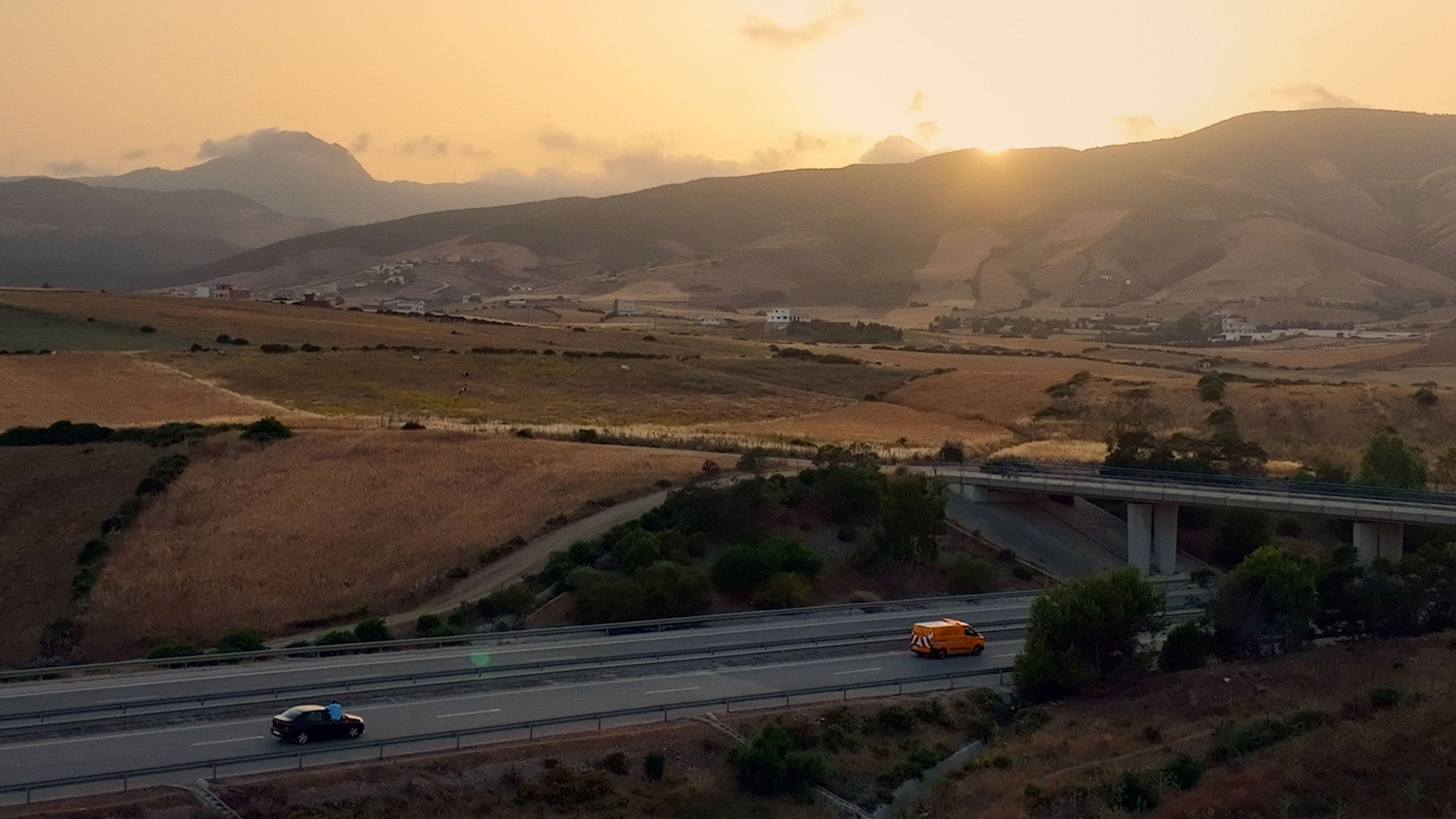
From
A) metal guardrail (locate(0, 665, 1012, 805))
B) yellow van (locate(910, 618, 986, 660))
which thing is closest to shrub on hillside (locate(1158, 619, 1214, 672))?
metal guardrail (locate(0, 665, 1012, 805))

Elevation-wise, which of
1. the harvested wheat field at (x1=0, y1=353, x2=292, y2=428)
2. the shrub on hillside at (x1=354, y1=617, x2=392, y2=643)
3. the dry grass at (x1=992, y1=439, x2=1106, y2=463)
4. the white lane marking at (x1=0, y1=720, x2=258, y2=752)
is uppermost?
the harvested wheat field at (x1=0, y1=353, x2=292, y2=428)

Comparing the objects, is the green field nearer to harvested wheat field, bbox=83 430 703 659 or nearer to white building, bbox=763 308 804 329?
harvested wheat field, bbox=83 430 703 659

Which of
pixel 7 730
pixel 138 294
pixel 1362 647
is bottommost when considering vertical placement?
pixel 1362 647

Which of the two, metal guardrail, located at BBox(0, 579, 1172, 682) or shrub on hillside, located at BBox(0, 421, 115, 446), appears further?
shrub on hillside, located at BBox(0, 421, 115, 446)

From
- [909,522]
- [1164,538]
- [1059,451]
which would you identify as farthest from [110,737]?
[1059,451]

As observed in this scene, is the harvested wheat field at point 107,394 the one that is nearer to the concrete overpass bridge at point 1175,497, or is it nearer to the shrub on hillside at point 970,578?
the concrete overpass bridge at point 1175,497

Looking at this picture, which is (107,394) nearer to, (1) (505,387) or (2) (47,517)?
(1) (505,387)

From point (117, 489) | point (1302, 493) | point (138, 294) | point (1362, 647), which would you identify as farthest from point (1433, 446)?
point (138, 294)

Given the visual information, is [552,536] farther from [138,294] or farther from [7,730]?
[138,294]
